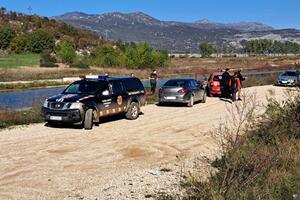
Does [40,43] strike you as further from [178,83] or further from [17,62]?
[178,83]

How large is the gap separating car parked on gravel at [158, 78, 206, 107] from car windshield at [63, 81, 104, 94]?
6961mm

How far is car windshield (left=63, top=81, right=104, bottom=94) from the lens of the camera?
1821 centimetres

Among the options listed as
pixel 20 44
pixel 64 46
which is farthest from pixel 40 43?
pixel 64 46

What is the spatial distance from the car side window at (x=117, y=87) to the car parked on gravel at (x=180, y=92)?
5876 millimetres

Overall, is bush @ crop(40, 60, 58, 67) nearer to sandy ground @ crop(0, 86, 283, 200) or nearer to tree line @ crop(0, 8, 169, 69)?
tree line @ crop(0, 8, 169, 69)

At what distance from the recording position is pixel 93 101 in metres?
17.7

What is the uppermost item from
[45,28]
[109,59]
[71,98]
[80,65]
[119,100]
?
[45,28]

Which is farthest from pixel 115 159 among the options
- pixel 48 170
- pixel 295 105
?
pixel 295 105

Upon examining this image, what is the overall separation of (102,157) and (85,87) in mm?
6122

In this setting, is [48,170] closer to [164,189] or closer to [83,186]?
[83,186]

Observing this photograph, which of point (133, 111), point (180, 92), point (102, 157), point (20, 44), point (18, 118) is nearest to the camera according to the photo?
point (102, 157)

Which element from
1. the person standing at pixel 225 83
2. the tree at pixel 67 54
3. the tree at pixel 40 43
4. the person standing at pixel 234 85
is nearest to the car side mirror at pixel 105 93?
the person standing at pixel 234 85

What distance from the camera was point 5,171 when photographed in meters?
11.0

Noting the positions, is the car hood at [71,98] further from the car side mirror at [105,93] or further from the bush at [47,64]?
the bush at [47,64]
